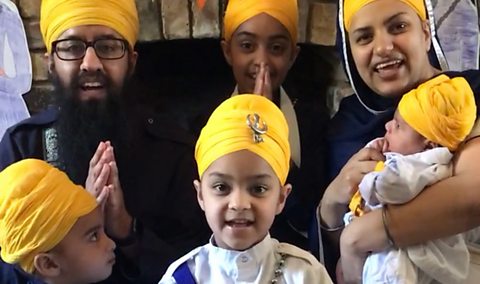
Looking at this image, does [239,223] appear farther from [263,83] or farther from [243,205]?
Result: [263,83]

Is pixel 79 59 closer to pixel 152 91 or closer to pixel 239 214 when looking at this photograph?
pixel 239 214

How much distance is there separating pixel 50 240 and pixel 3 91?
1.02 meters

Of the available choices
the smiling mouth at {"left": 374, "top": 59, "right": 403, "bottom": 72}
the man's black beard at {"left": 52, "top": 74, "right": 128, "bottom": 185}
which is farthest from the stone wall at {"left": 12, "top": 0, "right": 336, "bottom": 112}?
the smiling mouth at {"left": 374, "top": 59, "right": 403, "bottom": 72}

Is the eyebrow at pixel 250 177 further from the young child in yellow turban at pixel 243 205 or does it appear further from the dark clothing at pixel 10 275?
the dark clothing at pixel 10 275

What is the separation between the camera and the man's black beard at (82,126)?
6.35 feet

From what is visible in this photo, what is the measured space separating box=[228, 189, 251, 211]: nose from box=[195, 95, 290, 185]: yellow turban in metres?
0.09

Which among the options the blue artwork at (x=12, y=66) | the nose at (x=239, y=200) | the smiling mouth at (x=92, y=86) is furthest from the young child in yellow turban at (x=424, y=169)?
the blue artwork at (x=12, y=66)

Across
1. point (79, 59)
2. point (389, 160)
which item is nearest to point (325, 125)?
point (389, 160)

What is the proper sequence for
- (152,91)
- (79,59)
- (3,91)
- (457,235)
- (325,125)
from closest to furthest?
(457,235) < (79,59) < (325,125) < (3,91) < (152,91)

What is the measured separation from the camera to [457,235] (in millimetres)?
1594

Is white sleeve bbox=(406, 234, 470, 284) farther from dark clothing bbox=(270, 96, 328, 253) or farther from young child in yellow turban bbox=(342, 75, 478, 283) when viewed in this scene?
dark clothing bbox=(270, 96, 328, 253)

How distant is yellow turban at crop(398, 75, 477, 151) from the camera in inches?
60.9

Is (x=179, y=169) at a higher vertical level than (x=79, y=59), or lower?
lower

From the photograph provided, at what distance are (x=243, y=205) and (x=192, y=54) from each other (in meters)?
1.43
